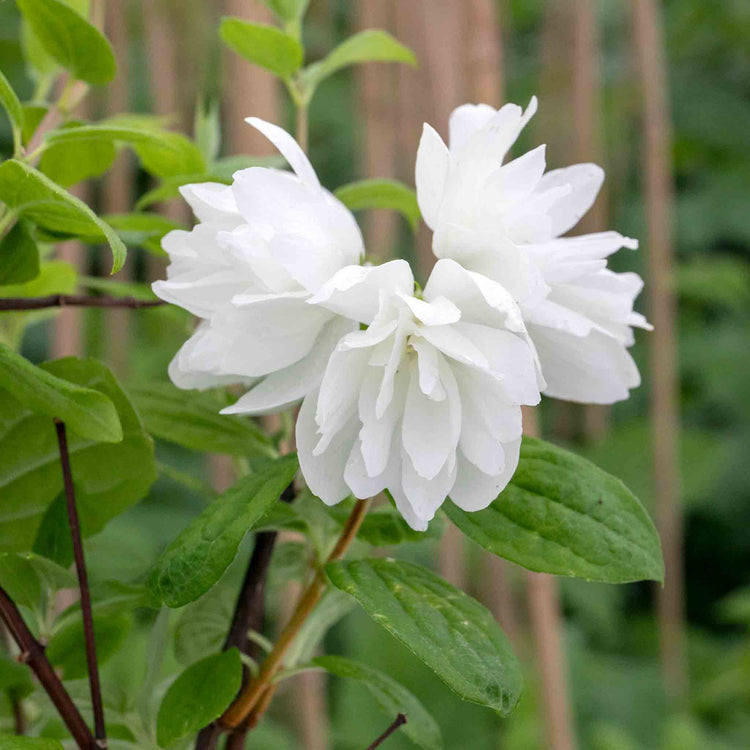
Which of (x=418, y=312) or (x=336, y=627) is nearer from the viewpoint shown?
(x=418, y=312)

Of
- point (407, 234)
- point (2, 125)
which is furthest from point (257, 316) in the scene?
point (2, 125)

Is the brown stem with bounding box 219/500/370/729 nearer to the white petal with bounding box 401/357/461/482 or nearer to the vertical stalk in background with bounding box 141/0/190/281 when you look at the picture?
the white petal with bounding box 401/357/461/482

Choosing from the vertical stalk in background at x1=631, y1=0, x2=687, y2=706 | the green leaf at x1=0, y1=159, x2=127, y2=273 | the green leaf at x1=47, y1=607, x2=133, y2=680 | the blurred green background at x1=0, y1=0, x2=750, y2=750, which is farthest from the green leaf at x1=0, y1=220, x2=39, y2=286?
the vertical stalk in background at x1=631, y1=0, x2=687, y2=706

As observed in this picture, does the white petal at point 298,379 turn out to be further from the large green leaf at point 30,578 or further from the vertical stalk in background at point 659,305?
the vertical stalk in background at point 659,305

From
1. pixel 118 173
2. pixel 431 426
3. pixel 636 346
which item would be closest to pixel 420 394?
pixel 431 426

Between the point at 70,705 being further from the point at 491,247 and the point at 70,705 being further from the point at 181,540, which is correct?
the point at 491,247

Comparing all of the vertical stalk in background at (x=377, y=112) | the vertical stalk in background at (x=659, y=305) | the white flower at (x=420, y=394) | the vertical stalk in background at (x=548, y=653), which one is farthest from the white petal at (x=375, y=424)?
the vertical stalk in background at (x=659, y=305)
